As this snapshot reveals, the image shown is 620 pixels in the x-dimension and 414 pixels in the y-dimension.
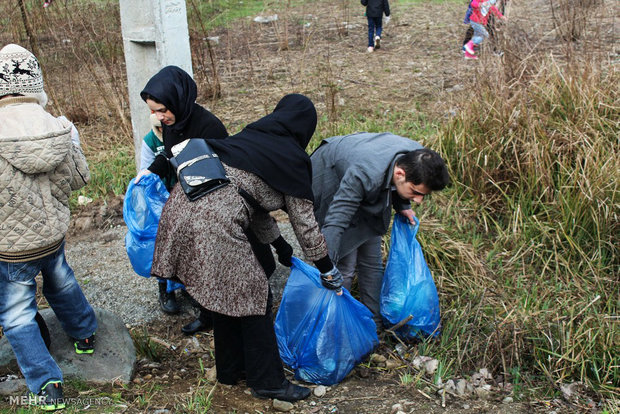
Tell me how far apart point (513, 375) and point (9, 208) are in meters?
2.55

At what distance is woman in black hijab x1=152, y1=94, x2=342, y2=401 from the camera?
7.95ft

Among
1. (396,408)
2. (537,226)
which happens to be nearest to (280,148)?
(396,408)

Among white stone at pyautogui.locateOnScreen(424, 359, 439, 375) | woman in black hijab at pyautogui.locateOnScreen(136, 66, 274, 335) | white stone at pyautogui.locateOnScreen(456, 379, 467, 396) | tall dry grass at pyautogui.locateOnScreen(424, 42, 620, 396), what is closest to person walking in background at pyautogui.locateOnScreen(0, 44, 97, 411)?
woman in black hijab at pyautogui.locateOnScreen(136, 66, 274, 335)

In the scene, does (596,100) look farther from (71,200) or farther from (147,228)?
(71,200)

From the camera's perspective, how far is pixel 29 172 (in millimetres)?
2439

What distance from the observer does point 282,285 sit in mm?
3830

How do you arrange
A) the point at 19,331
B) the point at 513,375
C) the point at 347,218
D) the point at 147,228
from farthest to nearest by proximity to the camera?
the point at 147,228 < the point at 513,375 < the point at 347,218 < the point at 19,331

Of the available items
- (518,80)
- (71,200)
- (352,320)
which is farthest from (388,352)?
(71,200)

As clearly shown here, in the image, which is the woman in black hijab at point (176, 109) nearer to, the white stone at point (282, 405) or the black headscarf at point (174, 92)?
the black headscarf at point (174, 92)

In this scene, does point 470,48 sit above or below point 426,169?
above

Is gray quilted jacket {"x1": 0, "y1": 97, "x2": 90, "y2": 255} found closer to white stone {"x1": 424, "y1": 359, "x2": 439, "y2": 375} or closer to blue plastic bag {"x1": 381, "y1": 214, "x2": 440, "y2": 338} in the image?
blue plastic bag {"x1": 381, "y1": 214, "x2": 440, "y2": 338}

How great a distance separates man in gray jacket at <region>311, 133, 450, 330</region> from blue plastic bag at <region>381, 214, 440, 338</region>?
3.7 inches

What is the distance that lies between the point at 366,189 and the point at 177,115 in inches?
40.1

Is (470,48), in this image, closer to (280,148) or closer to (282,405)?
(280,148)
